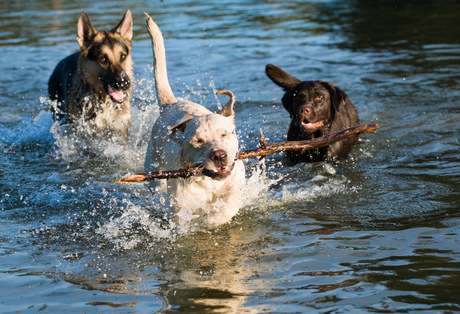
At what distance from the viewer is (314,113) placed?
680 cm

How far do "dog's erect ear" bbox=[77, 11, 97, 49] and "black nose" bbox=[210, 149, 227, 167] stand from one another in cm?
390

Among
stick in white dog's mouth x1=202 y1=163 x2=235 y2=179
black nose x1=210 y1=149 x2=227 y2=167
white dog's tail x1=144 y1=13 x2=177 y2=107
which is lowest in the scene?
stick in white dog's mouth x1=202 y1=163 x2=235 y2=179

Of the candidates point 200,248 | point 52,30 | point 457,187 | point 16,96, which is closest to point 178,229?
point 200,248

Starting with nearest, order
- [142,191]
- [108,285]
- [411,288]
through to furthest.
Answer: [411,288] < [108,285] < [142,191]

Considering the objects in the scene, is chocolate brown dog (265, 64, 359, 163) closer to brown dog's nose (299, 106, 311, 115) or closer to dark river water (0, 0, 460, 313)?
brown dog's nose (299, 106, 311, 115)

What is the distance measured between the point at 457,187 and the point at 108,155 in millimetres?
4289

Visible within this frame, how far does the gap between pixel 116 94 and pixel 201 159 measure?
11.5ft

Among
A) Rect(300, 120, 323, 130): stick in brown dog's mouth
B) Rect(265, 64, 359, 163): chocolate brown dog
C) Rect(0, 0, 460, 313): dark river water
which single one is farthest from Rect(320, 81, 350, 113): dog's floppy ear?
→ Rect(0, 0, 460, 313): dark river water

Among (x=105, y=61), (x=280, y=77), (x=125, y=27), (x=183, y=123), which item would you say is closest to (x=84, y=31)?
(x=105, y=61)

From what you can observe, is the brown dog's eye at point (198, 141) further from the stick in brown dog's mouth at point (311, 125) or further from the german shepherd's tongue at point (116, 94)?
the german shepherd's tongue at point (116, 94)

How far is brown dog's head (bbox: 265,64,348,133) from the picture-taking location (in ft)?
22.2

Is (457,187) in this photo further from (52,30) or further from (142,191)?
(52,30)

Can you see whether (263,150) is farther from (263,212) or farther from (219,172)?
(263,212)

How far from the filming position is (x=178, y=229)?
5.07 meters
